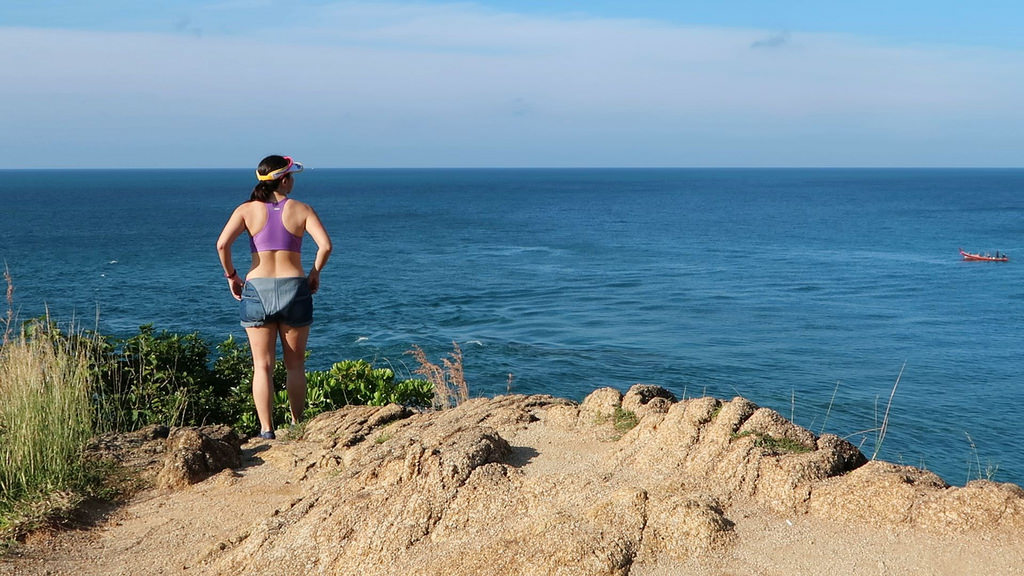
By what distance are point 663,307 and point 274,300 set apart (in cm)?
3616

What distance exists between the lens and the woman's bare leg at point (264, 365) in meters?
7.59

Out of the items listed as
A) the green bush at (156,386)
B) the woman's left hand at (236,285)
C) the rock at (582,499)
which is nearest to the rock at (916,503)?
the rock at (582,499)

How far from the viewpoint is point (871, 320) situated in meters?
40.1

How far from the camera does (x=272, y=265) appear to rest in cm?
746

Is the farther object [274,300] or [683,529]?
[274,300]

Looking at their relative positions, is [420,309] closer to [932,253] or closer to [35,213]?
[932,253]

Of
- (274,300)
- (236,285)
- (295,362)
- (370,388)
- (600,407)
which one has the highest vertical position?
(236,285)

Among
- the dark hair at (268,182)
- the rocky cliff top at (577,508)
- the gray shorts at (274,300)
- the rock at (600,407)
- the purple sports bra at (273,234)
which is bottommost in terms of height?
the rocky cliff top at (577,508)

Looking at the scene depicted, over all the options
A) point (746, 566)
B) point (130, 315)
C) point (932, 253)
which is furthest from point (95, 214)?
point (746, 566)

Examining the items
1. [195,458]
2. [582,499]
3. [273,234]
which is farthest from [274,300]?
[582,499]

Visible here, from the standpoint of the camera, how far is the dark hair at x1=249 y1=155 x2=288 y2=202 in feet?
24.1

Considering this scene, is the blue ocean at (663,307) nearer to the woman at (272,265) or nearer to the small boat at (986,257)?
the small boat at (986,257)

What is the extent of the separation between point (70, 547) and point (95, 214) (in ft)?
347

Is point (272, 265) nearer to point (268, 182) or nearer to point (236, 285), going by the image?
point (236, 285)
